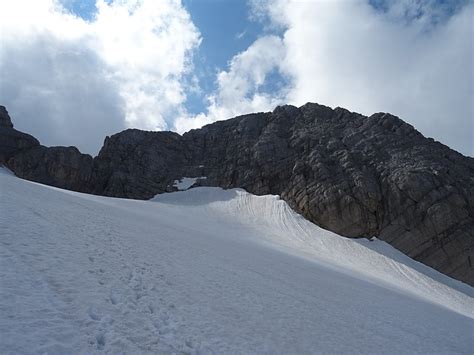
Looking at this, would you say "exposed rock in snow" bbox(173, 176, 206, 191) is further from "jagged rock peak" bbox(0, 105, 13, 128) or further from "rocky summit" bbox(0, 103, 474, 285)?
"jagged rock peak" bbox(0, 105, 13, 128)

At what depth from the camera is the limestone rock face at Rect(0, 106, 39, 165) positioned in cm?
6316

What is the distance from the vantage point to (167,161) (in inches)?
2810

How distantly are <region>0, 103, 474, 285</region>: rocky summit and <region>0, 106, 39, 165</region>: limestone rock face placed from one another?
0.15m

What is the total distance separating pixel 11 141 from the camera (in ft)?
211

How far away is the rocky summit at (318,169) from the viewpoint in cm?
4950

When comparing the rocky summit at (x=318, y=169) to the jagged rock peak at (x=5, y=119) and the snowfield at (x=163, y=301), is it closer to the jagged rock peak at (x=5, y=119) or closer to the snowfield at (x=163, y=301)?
the jagged rock peak at (x=5, y=119)

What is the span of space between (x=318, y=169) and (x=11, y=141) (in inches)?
2108

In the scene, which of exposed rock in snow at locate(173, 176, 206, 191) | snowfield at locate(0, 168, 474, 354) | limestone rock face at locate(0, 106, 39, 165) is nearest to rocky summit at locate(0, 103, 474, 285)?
limestone rock face at locate(0, 106, 39, 165)

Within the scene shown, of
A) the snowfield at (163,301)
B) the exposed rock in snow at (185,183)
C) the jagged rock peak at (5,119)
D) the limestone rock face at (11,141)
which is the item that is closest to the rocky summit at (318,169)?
the limestone rock face at (11,141)

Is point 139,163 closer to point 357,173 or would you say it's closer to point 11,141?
point 11,141

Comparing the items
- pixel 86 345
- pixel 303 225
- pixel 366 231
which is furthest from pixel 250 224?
pixel 86 345

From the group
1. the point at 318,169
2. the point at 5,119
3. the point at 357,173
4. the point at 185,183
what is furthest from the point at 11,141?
the point at 357,173

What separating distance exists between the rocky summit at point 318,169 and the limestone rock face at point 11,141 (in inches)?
6.0

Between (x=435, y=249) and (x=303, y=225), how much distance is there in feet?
55.3
